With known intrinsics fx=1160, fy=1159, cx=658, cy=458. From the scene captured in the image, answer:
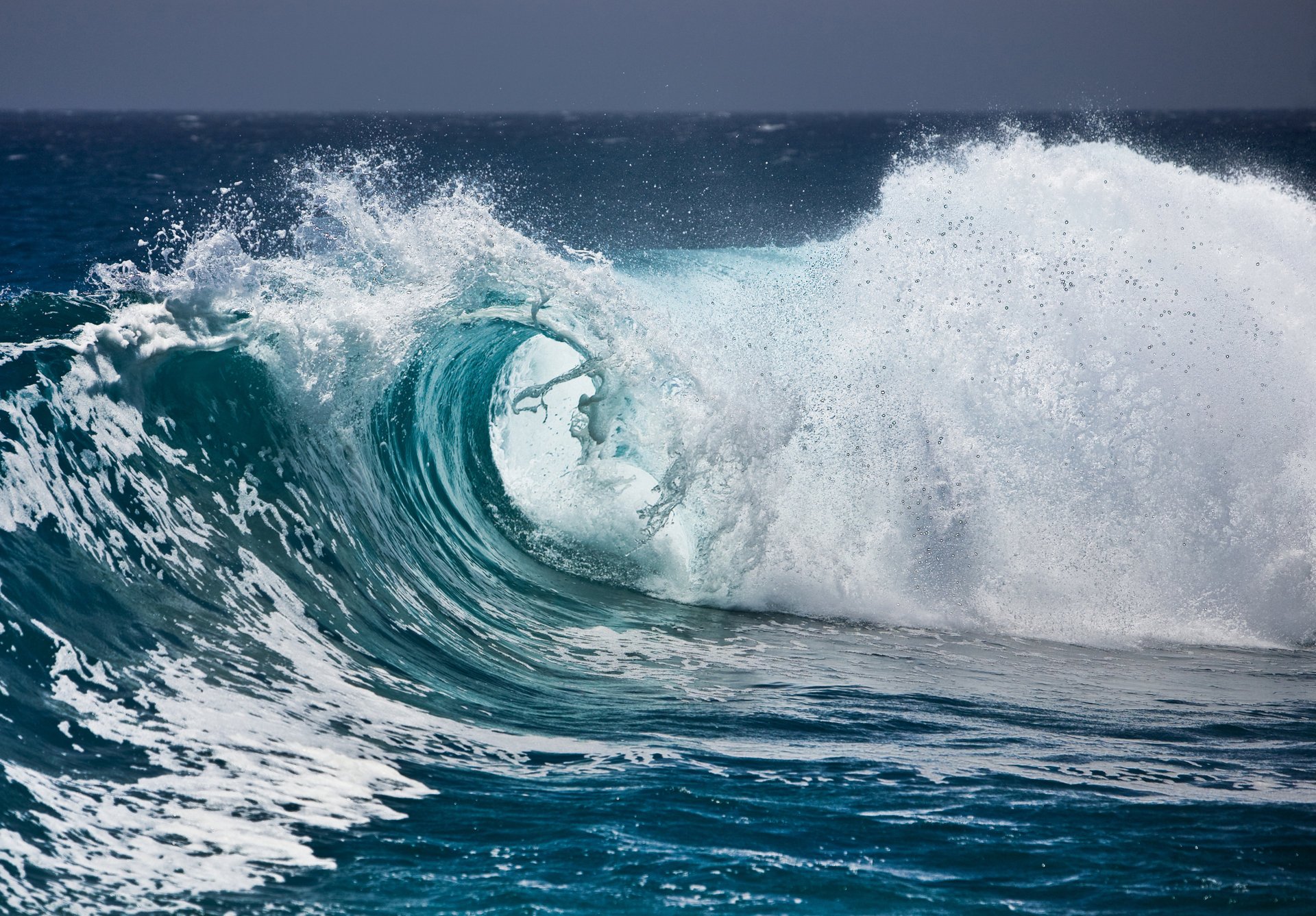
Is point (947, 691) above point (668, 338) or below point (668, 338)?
below

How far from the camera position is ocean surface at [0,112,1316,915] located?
168 inches

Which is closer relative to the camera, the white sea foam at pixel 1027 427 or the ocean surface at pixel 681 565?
the ocean surface at pixel 681 565

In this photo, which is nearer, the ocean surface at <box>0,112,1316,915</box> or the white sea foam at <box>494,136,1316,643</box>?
the ocean surface at <box>0,112,1316,915</box>

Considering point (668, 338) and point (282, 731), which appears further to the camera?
point (668, 338)

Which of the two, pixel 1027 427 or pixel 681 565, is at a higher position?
pixel 1027 427

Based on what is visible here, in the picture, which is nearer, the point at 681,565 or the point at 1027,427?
the point at 681,565

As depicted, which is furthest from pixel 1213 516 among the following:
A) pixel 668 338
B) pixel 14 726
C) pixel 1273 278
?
pixel 14 726

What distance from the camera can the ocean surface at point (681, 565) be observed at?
14.0 ft

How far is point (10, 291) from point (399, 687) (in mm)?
4657

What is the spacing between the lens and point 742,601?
860cm

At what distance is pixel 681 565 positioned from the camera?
9.03 m

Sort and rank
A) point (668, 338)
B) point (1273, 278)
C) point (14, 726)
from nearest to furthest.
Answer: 1. point (14, 726)
2. point (668, 338)
3. point (1273, 278)

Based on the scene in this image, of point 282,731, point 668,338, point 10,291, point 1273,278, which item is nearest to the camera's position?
point 282,731

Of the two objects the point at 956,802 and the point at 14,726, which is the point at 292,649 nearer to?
the point at 14,726
